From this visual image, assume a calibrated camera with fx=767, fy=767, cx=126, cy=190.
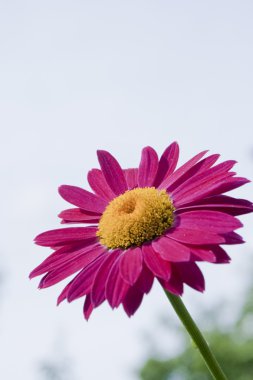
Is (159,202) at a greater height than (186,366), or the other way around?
(159,202)

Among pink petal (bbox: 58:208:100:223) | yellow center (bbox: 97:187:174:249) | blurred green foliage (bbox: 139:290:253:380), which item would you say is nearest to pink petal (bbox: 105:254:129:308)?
yellow center (bbox: 97:187:174:249)

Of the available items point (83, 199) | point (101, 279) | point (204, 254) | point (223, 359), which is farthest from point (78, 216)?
point (223, 359)

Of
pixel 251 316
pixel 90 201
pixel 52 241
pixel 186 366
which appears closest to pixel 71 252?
pixel 52 241

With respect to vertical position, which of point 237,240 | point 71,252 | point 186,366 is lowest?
point 186,366

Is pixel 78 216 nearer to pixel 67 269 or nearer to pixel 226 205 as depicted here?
pixel 67 269

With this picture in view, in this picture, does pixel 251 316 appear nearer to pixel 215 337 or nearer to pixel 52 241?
pixel 215 337

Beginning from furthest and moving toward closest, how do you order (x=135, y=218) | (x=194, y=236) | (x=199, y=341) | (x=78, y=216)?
(x=78, y=216)
(x=135, y=218)
(x=194, y=236)
(x=199, y=341)

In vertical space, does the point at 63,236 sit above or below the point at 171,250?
above
